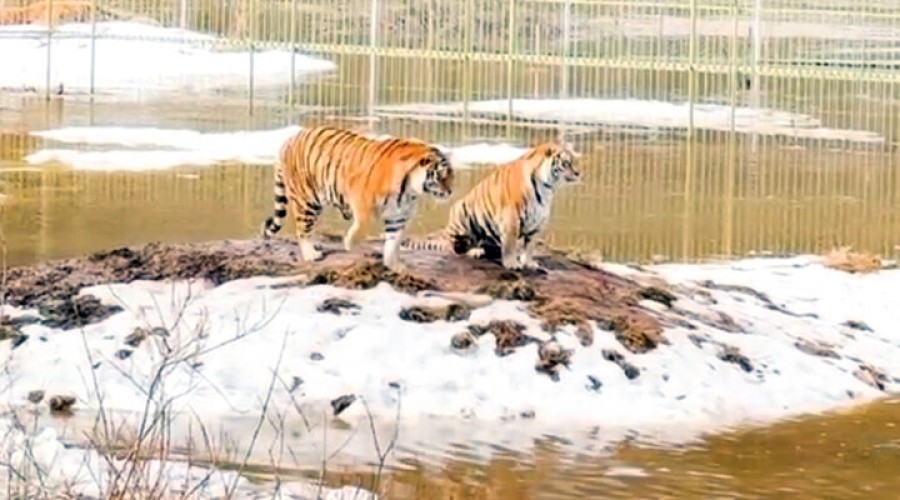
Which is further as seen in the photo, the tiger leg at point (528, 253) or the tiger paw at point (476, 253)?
the tiger paw at point (476, 253)

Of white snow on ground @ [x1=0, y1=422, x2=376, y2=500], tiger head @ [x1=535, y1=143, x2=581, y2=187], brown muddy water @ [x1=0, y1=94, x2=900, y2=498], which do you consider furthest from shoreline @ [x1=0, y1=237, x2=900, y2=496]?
white snow on ground @ [x1=0, y1=422, x2=376, y2=500]

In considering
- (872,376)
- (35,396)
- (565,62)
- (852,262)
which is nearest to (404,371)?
(35,396)

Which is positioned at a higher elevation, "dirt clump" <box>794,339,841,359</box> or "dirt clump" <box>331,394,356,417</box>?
"dirt clump" <box>794,339,841,359</box>

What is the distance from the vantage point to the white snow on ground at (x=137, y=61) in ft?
115

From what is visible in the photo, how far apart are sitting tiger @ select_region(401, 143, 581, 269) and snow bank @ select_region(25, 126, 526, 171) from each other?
967 centimetres

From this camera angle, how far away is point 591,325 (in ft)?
41.2

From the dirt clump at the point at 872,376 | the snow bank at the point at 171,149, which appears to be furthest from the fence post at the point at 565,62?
the dirt clump at the point at 872,376

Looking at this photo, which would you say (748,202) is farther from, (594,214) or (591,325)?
(591,325)

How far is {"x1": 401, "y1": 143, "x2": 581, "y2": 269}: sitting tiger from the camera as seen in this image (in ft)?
43.9

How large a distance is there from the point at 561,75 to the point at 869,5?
8.28 meters

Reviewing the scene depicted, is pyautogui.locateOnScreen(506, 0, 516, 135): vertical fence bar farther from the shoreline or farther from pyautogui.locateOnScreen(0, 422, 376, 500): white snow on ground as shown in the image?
pyautogui.locateOnScreen(0, 422, 376, 500): white snow on ground

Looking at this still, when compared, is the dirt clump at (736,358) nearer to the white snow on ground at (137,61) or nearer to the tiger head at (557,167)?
the tiger head at (557,167)

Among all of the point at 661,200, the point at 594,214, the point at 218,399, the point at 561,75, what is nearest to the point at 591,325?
the point at 218,399

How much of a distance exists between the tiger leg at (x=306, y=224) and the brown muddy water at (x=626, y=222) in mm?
2328
